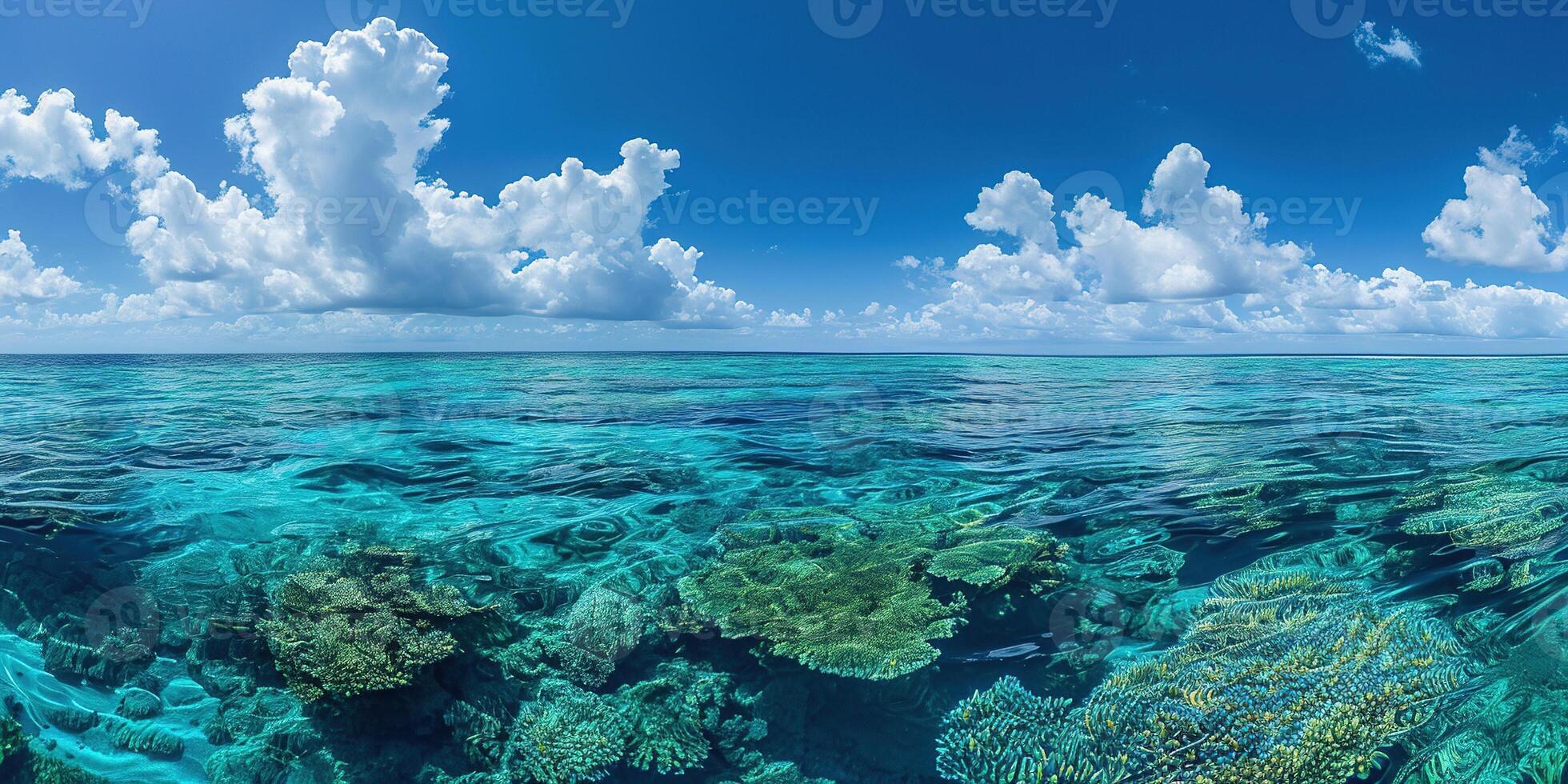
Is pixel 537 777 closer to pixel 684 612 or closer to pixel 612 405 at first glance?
pixel 684 612

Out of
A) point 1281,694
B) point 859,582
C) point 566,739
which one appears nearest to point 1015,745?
point 1281,694

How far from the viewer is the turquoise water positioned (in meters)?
5.13

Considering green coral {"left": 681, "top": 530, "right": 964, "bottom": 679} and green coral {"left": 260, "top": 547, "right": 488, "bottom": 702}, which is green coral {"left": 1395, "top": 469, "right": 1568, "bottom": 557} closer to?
green coral {"left": 681, "top": 530, "right": 964, "bottom": 679}

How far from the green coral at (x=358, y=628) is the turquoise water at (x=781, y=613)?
1.2 inches

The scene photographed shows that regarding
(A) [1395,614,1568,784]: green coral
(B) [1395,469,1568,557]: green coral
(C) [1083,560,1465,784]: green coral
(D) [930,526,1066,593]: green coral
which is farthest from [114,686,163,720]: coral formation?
(B) [1395,469,1568,557]: green coral

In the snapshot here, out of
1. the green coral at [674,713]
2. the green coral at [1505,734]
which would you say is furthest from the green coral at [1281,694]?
the green coral at [674,713]

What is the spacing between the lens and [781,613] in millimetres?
6441

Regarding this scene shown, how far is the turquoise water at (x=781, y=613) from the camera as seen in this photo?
16.8 ft

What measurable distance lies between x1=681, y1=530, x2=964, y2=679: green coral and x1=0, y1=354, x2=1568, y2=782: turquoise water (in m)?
0.04

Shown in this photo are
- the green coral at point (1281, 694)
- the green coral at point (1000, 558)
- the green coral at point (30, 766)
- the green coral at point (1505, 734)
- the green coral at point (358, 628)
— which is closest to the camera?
the green coral at point (1505, 734)

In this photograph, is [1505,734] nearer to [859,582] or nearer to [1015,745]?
[1015,745]

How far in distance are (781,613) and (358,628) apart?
400 centimetres

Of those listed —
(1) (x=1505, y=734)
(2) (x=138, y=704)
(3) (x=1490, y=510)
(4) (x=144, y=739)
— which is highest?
(3) (x=1490, y=510)

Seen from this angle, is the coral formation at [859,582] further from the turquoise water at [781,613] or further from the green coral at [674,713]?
the green coral at [674,713]
